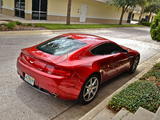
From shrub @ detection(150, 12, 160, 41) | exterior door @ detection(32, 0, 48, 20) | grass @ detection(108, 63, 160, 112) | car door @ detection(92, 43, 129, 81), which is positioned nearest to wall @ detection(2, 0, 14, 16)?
exterior door @ detection(32, 0, 48, 20)

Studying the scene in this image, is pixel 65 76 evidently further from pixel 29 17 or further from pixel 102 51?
pixel 29 17

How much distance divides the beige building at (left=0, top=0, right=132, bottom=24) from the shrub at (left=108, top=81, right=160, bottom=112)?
1764 cm

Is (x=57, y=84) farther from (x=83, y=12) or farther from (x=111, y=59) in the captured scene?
(x=83, y=12)

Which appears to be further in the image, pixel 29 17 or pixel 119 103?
pixel 29 17

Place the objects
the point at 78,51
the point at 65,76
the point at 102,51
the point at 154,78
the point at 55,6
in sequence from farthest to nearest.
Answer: the point at 55,6 → the point at 154,78 → the point at 102,51 → the point at 78,51 → the point at 65,76

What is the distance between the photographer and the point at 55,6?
851 inches

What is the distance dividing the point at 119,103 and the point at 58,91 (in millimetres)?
1270

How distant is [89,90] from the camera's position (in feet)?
12.9

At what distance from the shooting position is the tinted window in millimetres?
4273

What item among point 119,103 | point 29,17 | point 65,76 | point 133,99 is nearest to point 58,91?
point 65,76

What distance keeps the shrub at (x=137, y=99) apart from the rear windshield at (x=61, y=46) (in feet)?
4.82

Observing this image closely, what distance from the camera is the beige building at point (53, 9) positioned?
19.7 m

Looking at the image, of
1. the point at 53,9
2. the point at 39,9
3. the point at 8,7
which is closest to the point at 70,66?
the point at 39,9

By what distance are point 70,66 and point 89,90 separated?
881 mm
